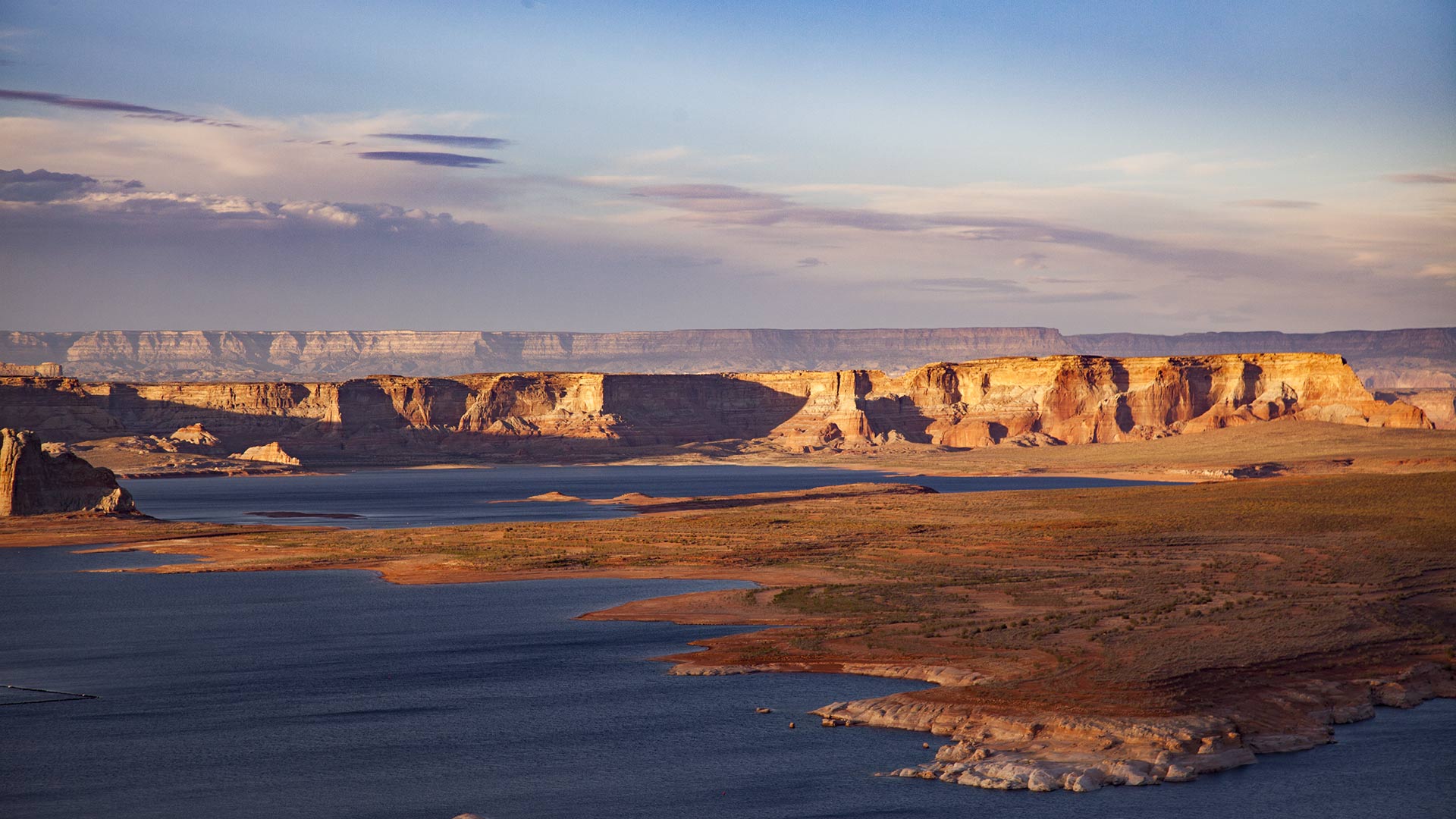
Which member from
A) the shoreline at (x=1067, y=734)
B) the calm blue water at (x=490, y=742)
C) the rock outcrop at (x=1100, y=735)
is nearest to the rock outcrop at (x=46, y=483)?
the calm blue water at (x=490, y=742)

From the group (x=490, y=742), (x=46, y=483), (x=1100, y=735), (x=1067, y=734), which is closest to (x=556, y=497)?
(x=46, y=483)

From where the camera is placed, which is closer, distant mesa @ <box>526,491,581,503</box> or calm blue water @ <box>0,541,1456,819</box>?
calm blue water @ <box>0,541,1456,819</box>

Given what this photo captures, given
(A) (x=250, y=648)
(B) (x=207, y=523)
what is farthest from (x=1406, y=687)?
(B) (x=207, y=523)

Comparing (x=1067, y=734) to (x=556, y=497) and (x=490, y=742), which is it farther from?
(x=556, y=497)

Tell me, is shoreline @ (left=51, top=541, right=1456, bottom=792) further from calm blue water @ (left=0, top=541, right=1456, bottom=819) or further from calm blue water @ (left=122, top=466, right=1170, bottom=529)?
calm blue water @ (left=122, top=466, right=1170, bottom=529)

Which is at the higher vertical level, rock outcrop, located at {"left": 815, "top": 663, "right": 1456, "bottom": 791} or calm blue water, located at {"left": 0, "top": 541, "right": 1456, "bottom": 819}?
rock outcrop, located at {"left": 815, "top": 663, "right": 1456, "bottom": 791}

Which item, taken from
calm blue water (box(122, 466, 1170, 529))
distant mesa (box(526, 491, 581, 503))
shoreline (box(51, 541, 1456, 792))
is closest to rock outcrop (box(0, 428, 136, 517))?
calm blue water (box(122, 466, 1170, 529))

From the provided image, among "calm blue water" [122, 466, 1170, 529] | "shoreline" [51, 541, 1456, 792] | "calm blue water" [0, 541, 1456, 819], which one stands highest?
"shoreline" [51, 541, 1456, 792]
